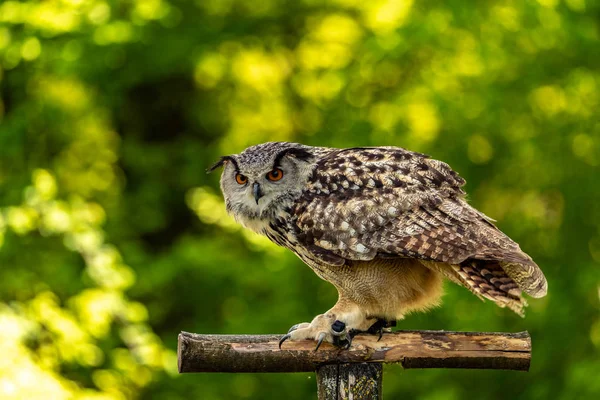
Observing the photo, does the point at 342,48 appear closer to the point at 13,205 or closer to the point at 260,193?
the point at 13,205

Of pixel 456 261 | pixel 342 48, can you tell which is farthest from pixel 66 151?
pixel 456 261

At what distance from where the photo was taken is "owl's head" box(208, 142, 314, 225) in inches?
174

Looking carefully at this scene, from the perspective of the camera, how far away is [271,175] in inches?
174

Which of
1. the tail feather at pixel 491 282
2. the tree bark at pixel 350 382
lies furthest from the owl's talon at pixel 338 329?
the tail feather at pixel 491 282

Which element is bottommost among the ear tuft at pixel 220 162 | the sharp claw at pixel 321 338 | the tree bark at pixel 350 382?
the tree bark at pixel 350 382

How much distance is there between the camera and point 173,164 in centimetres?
1141

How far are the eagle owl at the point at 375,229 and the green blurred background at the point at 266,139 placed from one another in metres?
2.84

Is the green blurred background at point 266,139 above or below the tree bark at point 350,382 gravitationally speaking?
above

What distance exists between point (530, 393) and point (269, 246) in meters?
2.54

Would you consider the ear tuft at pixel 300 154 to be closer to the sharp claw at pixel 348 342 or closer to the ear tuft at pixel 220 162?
the ear tuft at pixel 220 162

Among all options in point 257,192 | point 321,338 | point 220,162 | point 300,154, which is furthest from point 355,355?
point 220,162

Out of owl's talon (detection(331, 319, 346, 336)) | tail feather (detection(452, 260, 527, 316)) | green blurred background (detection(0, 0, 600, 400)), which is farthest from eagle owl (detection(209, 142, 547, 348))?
green blurred background (detection(0, 0, 600, 400))

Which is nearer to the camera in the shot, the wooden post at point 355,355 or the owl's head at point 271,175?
the wooden post at point 355,355

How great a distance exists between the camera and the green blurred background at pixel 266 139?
764 centimetres
